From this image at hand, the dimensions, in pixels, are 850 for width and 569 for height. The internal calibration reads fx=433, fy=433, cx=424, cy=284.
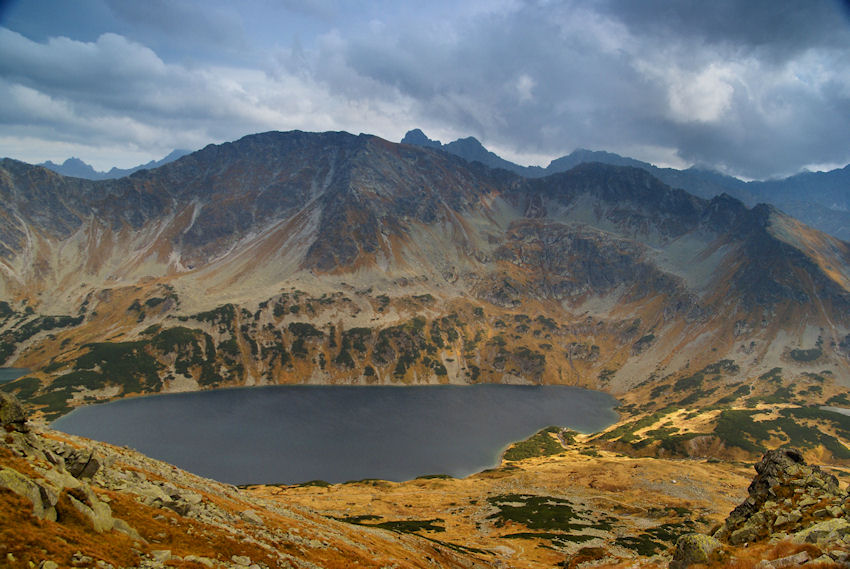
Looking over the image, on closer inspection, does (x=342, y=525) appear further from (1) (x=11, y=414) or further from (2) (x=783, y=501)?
(2) (x=783, y=501)

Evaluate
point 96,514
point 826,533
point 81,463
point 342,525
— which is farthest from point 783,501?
point 81,463

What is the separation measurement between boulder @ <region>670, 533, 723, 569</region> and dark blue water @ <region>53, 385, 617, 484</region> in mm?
117637

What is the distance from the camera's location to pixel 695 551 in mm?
25578

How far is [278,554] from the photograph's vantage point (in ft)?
95.1

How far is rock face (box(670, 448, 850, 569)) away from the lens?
2202 centimetres

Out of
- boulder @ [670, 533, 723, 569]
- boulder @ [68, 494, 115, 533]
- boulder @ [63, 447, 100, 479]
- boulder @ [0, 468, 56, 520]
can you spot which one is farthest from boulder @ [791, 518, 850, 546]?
boulder @ [63, 447, 100, 479]

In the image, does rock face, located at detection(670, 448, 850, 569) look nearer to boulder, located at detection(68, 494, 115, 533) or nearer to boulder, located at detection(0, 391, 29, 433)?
boulder, located at detection(68, 494, 115, 533)

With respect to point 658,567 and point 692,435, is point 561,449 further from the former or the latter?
point 658,567

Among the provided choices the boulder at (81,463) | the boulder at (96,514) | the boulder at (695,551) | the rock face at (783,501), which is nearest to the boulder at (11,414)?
the boulder at (81,463)

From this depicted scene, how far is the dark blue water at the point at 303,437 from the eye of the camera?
452 ft

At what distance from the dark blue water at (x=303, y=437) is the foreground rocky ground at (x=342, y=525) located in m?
55.2

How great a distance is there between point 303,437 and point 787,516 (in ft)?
514

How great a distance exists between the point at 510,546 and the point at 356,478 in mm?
81670

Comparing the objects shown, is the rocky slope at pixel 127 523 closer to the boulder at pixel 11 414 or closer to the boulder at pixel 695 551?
the boulder at pixel 11 414
